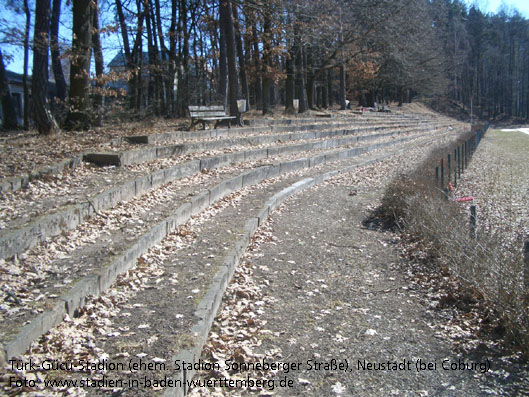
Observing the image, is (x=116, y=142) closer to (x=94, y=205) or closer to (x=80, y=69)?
(x=80, y=69)

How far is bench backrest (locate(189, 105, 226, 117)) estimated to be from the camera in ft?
44.3

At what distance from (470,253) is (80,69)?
971cm

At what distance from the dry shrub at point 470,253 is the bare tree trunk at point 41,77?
7.49 m

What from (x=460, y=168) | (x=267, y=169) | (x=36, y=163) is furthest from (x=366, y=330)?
(x=460, y=168)

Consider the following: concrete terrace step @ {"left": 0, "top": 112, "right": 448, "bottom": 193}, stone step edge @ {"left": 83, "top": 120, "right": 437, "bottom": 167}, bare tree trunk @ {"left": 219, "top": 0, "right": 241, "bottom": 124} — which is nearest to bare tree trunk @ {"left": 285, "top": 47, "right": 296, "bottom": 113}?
concrete terrace step @ {"left": 0, "top": 112, "right": 448, "bottom": 193}

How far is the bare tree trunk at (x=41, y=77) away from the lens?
10.3 m

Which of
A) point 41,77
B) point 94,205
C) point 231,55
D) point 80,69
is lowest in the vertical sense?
point 94,205

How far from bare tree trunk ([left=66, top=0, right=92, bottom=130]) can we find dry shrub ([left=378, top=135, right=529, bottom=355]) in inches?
303

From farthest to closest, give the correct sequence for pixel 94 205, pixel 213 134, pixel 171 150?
1. pixel 213 134
2. pixel 171 150
3. pixel 94 205

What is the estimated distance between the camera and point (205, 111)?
14141 millimetres

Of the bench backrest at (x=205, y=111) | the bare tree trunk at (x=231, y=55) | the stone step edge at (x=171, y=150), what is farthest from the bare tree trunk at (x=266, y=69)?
the bench backrest at (x=205, y=111)

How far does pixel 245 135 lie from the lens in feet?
48.2

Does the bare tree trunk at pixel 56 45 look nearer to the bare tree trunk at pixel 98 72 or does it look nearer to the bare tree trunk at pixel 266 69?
the bare tree trunk at pixel 98 72

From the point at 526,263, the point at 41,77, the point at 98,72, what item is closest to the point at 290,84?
the point at 98,72
